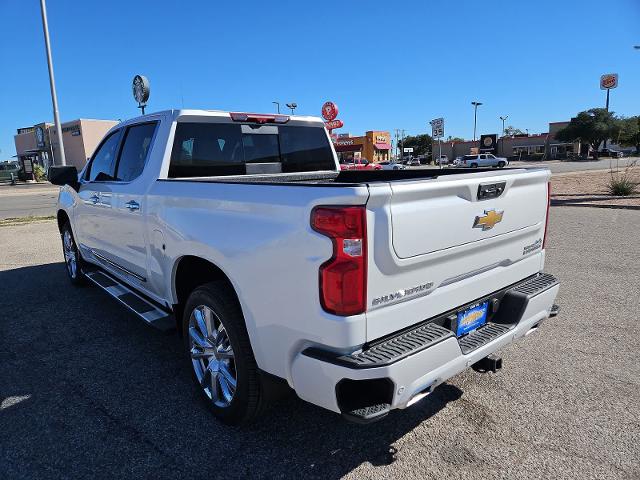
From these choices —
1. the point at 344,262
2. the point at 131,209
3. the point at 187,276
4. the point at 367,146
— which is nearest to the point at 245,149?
the point at 131,209

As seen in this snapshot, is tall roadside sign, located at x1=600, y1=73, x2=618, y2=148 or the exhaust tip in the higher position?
tall roadside sign, located at x1=600, y1=73, x2=618, y2=148

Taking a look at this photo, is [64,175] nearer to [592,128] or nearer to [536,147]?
[592,128]

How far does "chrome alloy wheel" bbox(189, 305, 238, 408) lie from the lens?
2.84 metres

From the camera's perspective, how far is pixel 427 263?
7.50ft

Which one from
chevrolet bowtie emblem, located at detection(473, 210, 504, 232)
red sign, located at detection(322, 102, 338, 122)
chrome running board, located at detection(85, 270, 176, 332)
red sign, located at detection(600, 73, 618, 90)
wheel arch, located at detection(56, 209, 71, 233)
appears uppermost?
red sign, located at detection(600, 73, 618, 90)

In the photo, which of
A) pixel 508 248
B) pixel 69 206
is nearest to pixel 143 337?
pixel 69 206

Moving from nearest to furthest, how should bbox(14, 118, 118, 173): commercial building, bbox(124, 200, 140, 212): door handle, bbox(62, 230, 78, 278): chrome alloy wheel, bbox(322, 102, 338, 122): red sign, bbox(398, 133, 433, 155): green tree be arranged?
bbox(124, 200, 140, 212): door handle
bbox(62, 230, 78, 278): chrome alloy wheel
bbox(322, 102, 338, 122): red sign
bbox(14, 118, 118, 173): commercial building
bbox(398, 133, 433, 155): green tree

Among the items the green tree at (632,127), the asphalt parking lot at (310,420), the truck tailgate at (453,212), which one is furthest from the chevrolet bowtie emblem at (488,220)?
the green tree at (632,127)

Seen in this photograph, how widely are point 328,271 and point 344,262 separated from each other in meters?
0.08

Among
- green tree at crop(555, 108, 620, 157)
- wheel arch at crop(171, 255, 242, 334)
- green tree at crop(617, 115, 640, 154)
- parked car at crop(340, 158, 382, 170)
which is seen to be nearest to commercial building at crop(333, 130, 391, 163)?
parked car at crop(340, 158, 382, 170)

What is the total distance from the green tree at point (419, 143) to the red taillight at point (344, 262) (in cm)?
11403

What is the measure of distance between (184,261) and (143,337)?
1.60 m

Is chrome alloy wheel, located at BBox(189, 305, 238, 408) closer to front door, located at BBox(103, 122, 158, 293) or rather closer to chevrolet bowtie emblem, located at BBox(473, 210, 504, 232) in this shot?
front door, located at BBox(103, 122, 158, 293)

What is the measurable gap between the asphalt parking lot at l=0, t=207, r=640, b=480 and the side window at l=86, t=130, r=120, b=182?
1.55m
